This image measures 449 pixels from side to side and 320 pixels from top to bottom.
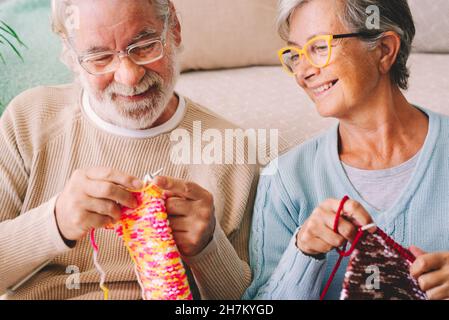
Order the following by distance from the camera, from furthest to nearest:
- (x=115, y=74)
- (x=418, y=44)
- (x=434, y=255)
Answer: (x=418, y=44) < (x=115, y=74) < (x=434, y=255)

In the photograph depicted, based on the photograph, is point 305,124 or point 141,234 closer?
point 141,234

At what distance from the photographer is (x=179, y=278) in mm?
858

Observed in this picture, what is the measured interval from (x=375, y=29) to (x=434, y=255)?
36cm

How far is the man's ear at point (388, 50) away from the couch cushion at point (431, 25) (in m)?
0.12

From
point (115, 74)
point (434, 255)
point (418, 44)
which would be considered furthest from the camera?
point (418, 44)

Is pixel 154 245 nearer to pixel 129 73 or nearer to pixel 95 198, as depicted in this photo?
pixel 95 198

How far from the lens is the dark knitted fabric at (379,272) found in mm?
820

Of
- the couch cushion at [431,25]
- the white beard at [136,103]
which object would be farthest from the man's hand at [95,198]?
the couch cushion at [431,25]

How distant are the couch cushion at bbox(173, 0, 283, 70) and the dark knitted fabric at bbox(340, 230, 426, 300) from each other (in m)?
0.41

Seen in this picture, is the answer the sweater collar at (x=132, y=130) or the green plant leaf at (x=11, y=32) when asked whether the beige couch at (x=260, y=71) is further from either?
the green plant leaf at (x=11, y=32)

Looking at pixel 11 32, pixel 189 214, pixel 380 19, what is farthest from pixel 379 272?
pixel 11 32
